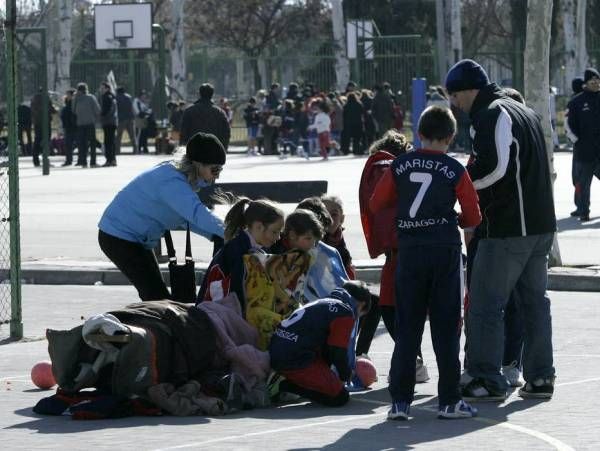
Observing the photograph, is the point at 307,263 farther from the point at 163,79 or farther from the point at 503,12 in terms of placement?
the point at 503,12

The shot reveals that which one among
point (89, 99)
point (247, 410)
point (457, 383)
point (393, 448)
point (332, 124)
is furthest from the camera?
point (332, 124)

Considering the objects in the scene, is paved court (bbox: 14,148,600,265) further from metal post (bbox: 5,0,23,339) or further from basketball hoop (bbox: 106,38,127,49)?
basketball hoop (bbox: 106,38,127,49)

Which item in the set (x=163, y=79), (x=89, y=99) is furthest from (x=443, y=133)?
(x=163, y=79)

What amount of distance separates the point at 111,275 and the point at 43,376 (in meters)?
5.72

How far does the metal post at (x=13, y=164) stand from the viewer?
11.3m

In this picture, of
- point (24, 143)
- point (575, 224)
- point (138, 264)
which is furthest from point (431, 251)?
point (24, 143)

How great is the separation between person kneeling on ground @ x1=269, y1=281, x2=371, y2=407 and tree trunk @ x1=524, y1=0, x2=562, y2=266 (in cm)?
583

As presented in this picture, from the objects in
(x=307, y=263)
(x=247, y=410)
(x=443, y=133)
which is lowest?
(x=247, y=410)

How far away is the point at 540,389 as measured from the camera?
8617 millimetres

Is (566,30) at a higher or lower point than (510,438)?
higher

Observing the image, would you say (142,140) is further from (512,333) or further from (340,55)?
(512,333)

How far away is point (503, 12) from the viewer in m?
71.7

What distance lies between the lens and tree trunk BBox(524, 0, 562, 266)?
14164 millimetres

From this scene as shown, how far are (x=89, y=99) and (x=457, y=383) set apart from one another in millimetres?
25568
